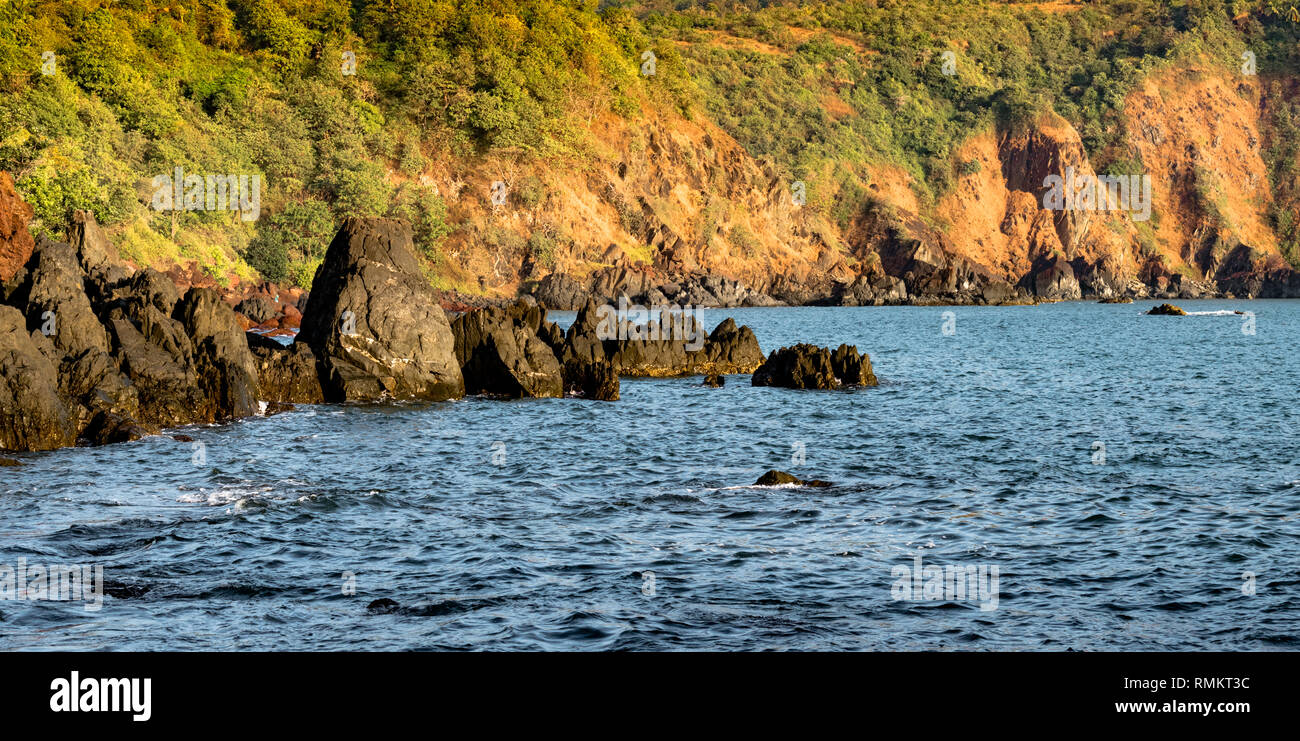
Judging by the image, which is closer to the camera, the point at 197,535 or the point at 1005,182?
the point at 197,535

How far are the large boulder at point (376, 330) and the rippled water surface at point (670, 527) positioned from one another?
1.77m

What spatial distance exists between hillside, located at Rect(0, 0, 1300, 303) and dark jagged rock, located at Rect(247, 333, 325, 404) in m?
46.5

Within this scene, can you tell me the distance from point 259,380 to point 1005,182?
170789 mm

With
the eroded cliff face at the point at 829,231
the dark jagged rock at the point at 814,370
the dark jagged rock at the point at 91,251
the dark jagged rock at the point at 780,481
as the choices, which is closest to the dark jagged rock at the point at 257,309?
the dark jagged rock at the point at 91,251

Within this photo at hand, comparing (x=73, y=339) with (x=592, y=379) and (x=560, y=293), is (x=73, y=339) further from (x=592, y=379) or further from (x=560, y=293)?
(x=560, y=293)

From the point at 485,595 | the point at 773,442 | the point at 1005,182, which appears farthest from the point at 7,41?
the point at 1005,182

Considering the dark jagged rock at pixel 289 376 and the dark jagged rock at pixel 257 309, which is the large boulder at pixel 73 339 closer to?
the dark jagged rock at pixel 289 376

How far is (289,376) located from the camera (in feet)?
144

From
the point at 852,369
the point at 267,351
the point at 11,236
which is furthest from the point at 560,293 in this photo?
the point at 267,351

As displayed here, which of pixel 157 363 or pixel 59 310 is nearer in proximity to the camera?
pixel 59 310

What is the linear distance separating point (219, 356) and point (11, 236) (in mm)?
24787
